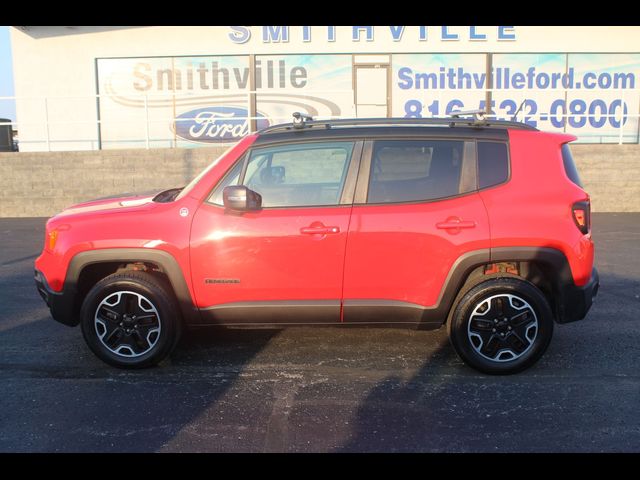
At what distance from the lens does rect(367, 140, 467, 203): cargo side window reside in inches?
162

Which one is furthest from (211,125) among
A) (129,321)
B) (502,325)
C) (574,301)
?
(574,301)

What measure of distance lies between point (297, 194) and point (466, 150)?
1.30 metres

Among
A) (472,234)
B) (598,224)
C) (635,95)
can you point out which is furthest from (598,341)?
(635,95)

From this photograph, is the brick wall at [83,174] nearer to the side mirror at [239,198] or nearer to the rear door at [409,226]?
the side mirror at [239,198]

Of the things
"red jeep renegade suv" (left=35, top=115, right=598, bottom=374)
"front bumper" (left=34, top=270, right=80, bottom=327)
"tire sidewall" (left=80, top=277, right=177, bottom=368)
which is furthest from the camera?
"front bumper" (left=34, top=270, right=80, bottom=327)

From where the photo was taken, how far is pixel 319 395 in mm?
3814

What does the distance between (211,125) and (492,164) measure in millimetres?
14469

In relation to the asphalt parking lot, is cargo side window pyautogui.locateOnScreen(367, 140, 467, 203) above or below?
above

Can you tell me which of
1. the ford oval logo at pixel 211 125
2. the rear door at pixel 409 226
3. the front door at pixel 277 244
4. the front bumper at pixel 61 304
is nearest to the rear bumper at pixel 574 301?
the rear door at pixel 409 226

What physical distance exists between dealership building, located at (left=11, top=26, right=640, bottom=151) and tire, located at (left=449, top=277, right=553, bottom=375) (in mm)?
13635

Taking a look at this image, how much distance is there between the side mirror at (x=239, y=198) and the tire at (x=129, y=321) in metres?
0.86

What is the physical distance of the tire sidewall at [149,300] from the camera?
4145mm

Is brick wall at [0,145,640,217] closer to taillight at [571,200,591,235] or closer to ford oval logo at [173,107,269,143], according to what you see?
ford oval logo at [173,107,269,143]

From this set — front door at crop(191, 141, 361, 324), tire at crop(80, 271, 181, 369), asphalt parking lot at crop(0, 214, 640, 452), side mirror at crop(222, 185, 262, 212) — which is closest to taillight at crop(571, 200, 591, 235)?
asphalt parking lot at crop(0, 214, 640, 452)
